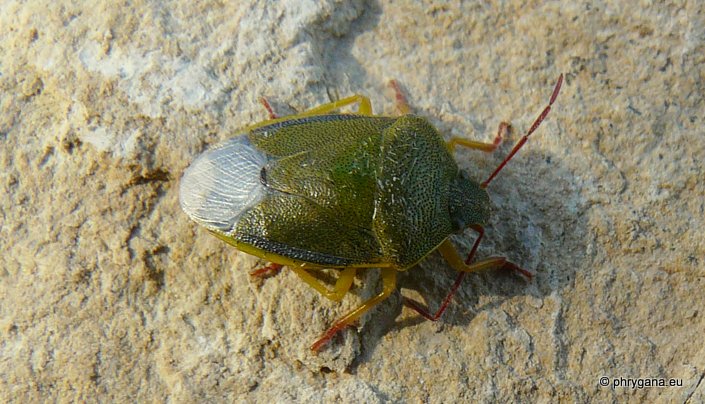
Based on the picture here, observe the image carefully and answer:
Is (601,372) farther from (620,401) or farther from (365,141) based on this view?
(365,141)

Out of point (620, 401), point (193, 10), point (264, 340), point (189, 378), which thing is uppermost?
point (193, 10)

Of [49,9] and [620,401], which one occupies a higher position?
[49,9]

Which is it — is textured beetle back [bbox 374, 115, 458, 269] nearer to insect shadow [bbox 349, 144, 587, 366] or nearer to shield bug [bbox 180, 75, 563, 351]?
shield bug [bbox 180, 75, 563, 351]

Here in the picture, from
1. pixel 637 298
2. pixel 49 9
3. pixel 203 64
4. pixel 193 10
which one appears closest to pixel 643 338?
pixel 637 298

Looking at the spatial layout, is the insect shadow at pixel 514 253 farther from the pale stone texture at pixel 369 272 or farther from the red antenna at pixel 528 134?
the red antenna at pixel 528 134

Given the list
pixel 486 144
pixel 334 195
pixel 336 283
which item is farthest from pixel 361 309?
pixel 486 144

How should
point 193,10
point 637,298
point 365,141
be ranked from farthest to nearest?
point 193,10 < point 637,298 < point 365,141

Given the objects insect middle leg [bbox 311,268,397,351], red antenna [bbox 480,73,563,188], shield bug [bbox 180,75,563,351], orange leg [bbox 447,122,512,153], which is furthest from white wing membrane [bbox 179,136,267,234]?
red antenna [bbox 480,73,563,188]

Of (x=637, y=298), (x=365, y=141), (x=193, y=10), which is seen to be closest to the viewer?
(x=365, y=141)
